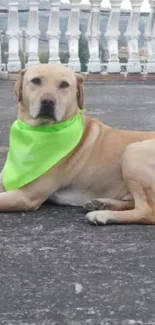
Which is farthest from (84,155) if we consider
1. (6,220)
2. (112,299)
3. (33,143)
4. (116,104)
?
(116,104)

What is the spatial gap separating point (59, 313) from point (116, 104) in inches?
224

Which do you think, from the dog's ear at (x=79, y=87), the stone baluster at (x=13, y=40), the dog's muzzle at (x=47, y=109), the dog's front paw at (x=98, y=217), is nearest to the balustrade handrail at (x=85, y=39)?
the stone baluster at (x=13, y=40)

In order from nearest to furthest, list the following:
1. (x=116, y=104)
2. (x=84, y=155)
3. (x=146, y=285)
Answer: (x=146, y=285) < (x=84, y=155) < (x=116, y=104)

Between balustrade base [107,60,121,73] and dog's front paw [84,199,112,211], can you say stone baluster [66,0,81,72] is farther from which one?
dog's front paw [84,199,112,211]

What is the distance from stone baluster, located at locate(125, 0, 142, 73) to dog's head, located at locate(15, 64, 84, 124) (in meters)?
6.01

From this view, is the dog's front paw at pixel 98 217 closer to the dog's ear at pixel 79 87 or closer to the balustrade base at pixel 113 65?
the dog's ear at pixel 79 87

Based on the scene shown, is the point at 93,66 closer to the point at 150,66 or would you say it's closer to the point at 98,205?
the point at 150,66

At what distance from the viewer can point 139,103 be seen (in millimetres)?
8672

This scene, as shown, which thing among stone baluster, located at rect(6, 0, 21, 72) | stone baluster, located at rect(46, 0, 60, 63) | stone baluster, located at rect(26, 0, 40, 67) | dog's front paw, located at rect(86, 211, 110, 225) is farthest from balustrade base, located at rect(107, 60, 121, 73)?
dog's front paw, located at rect(86, 211, 110, 225)

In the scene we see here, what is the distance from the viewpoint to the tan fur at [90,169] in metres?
4.30

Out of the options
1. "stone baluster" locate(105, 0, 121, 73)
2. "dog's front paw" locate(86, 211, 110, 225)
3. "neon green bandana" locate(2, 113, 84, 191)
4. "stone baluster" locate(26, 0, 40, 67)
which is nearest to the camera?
"dog's front paw" locate(86, 211, 110, 225)

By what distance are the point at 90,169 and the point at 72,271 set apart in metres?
1.05

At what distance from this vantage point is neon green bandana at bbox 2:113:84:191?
174 inches

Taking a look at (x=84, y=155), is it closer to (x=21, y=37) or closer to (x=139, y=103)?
(x=139, y=103)
